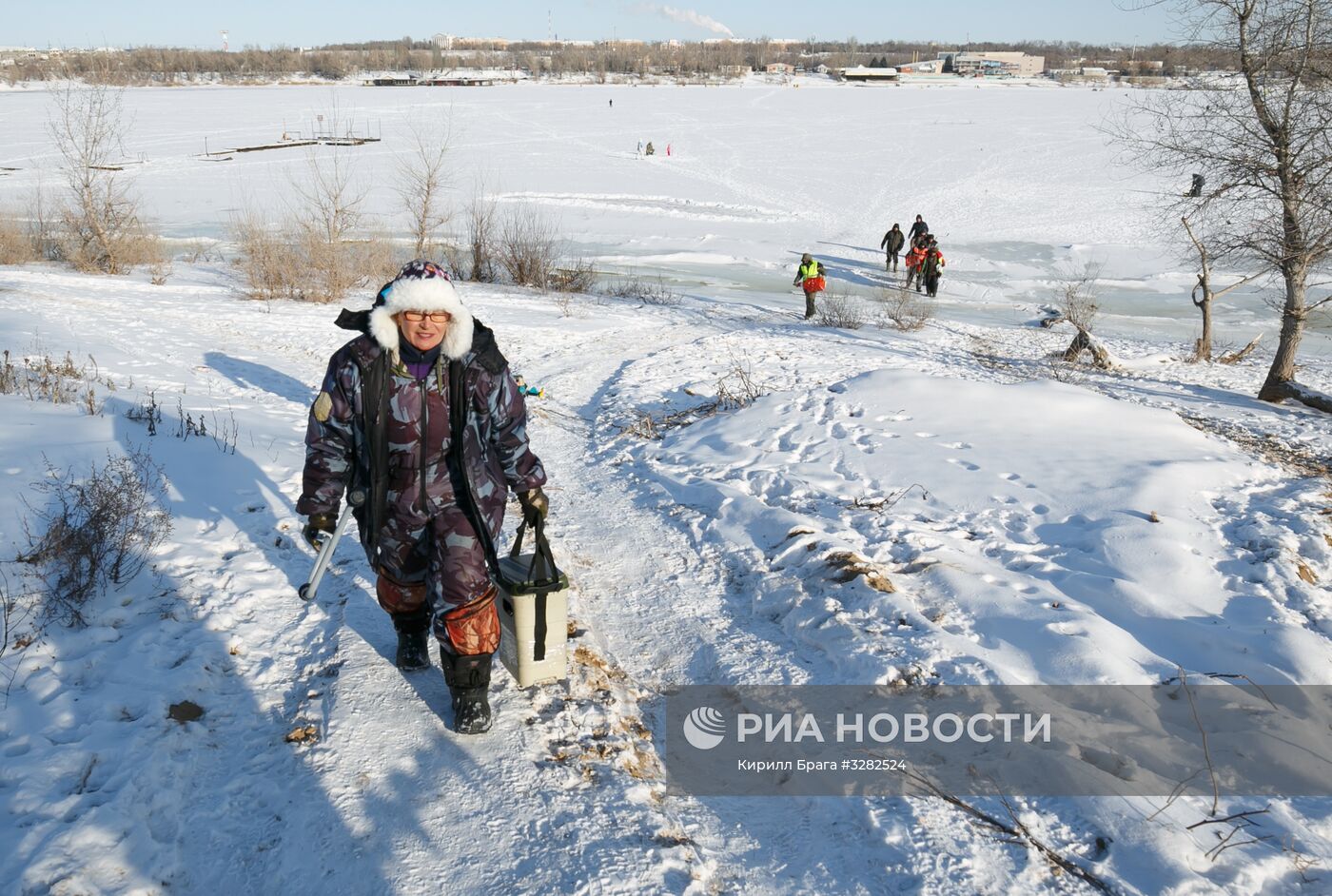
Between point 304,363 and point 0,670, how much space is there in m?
7.41

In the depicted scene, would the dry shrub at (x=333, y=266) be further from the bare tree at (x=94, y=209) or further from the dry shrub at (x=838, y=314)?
the dry shrub at (x=838, y=314)

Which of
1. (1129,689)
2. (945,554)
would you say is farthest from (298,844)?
(945,554)

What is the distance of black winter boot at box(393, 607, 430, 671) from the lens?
3.66 metres

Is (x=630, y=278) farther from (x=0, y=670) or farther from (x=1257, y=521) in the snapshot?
(x=0, y=670)

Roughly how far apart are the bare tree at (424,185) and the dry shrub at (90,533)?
13.9 meters

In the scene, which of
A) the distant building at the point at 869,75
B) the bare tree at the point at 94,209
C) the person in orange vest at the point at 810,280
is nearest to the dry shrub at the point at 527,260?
the person in orange vest at the point at 810,280

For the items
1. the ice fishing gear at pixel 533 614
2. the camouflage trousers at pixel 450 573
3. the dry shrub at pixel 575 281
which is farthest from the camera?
the dry shrub at pixel 575 281

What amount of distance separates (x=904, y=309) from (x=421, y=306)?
1538 centimetres

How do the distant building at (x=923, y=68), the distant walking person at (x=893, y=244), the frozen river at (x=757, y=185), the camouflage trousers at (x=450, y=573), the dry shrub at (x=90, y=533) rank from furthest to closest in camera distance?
the distant building at (x=923, y=68)
the frozen river at (x=757, y=185)
the distant walking person at (x=893, y=244)
the dry shrub at (x=90, y=533)
the camouflage trousers at (x=450, y=573)

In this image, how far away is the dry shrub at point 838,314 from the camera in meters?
15.8

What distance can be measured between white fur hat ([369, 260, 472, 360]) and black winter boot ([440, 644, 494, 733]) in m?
1.21

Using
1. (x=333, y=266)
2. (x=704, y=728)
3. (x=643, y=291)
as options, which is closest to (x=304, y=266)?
(x=333, y=266)

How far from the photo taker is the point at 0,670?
11.1ft

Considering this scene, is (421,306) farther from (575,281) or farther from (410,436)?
(575,281)
